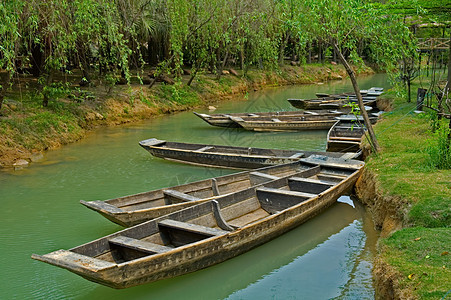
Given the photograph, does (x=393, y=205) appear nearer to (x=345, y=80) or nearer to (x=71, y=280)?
(x=71, y=280)

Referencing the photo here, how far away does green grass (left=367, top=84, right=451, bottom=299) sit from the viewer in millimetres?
4738

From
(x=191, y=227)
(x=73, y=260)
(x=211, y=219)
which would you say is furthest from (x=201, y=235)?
(x=73, y=260)

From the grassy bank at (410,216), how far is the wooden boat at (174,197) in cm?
181

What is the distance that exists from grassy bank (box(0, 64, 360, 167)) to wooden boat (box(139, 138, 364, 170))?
3.19 meters

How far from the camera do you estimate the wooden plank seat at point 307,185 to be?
8.64 meters

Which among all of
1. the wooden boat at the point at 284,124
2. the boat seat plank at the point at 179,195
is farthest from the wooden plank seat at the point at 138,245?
the wooden boat at the point at 284,124

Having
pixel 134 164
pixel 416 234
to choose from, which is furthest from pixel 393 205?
pixel 134 164

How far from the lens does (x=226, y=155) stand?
11.1 m

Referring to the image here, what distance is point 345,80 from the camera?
118ft

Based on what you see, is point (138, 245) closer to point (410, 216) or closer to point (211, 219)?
point (211, 219)

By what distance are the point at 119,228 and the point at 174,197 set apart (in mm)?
1057

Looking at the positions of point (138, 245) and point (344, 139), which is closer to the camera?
point (138, 245)

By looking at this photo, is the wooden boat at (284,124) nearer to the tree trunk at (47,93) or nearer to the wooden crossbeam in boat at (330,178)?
the tree trunk at (47,93)

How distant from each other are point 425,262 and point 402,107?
38.6 feet
